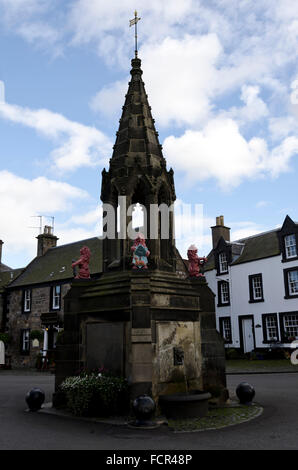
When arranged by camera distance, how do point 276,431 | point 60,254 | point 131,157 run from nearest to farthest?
point 276,431 < point 131,157 < point 60,254

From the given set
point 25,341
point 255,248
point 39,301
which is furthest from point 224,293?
point 25,341

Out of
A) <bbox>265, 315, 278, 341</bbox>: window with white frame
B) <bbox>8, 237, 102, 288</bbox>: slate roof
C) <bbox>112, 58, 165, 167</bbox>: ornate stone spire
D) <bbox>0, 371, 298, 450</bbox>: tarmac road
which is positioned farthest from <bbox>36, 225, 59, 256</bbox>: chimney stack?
<bbox>0, 371, 298, 450</bbox>: tarmac road

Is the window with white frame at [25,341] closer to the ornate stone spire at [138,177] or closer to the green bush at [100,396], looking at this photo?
the ornate stone spire at [138,177]

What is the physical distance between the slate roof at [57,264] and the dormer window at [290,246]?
13.8 m

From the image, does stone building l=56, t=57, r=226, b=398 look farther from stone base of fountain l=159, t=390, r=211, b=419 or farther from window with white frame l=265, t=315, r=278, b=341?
window with white frame l=265, t=315, r=278, b=341

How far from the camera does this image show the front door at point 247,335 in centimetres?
3091

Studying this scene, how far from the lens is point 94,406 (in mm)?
8859

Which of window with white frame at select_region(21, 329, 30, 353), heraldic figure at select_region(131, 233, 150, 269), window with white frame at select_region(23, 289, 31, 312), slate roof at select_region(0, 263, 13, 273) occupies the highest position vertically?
slate roof at select_region(0, 263, 13, 273)

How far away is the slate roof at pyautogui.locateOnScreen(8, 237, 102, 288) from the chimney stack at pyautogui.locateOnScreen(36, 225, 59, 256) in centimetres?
59

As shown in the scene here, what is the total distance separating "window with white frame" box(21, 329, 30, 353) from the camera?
33.0 m

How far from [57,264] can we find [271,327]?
1808cm
